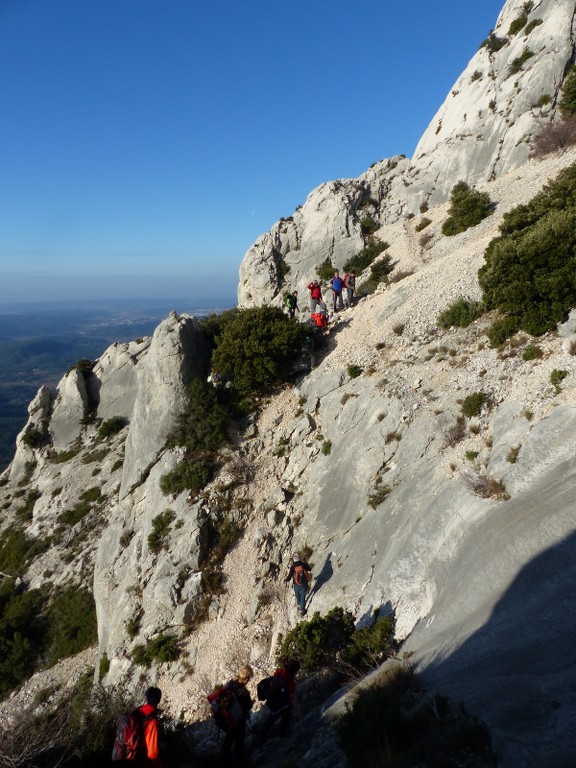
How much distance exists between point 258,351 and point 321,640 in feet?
47.9

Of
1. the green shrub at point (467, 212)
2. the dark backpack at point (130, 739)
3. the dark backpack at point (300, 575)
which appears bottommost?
the dark backpack at point (300, 575)

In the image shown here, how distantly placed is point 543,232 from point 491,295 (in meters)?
3.05

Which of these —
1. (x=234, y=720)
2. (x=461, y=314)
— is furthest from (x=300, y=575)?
(x=461, y=314)

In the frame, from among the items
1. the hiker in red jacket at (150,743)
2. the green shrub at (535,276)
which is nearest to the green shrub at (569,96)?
the green shrub at (535,276)

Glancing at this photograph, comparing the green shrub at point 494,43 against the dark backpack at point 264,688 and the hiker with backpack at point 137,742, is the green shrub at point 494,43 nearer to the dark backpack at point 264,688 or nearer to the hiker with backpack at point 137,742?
the dark backpack at point 264,688

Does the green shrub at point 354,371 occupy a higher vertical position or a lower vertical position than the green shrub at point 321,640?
higher

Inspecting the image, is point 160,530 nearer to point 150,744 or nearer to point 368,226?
point 150,744

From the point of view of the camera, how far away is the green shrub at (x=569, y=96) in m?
31.6

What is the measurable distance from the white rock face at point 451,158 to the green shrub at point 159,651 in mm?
27140

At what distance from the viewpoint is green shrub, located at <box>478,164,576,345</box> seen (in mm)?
15234

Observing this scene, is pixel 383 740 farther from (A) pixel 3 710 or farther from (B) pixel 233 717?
(A) pixel 3 710

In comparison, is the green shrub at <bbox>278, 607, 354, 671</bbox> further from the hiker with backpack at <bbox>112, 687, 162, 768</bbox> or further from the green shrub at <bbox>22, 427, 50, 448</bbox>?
the green shrub at <bbox>22, 427, 50, 448</bbox>

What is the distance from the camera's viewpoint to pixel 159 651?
16.3 metres

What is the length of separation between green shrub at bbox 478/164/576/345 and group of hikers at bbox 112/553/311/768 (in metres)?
14.8
